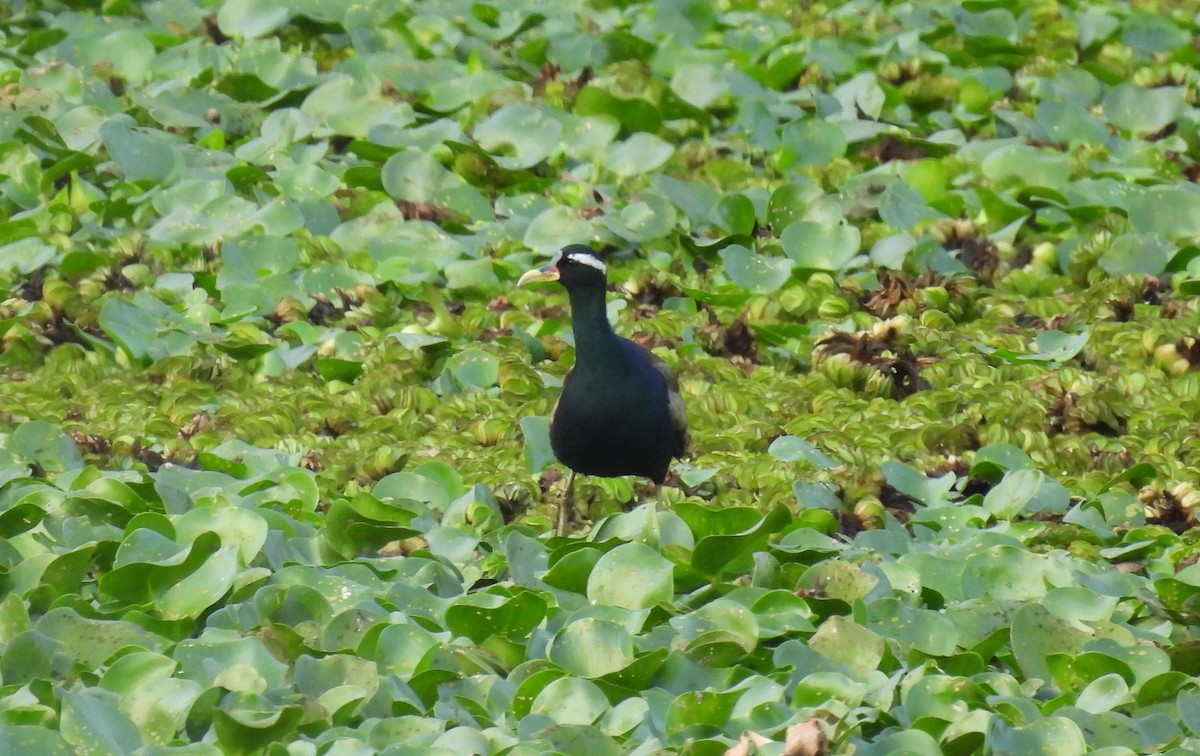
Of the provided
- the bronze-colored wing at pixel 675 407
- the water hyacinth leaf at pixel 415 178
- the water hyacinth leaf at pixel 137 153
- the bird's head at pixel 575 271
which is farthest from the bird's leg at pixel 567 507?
the water hyacinth leaf at pixel 137 153

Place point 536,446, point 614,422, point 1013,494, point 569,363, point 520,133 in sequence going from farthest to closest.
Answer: point 520,133 → point 569,363 → point 536,446 → point 614,422 → point 1013,494

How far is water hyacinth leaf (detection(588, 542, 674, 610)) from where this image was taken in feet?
16.9

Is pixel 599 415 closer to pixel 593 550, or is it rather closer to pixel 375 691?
pixel 593 550

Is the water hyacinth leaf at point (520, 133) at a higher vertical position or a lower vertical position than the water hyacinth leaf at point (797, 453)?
higher

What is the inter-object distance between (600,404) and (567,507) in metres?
0.34

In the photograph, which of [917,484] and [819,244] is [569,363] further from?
[917,484]

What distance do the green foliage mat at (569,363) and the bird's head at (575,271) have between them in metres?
0.57

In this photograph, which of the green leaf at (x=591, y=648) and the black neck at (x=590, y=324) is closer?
the green leaf at (x=591, y=648)

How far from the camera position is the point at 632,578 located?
519 centimetres

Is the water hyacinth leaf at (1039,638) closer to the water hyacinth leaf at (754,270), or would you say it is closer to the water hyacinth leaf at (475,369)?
the water hyacinth leaf at (475,369)

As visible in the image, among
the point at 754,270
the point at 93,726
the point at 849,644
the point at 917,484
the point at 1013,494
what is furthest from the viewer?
the point at 754,270

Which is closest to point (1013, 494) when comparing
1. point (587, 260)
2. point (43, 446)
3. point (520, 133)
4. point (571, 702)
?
point (587, 260)

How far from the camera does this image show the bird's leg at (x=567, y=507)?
6195 millimetres

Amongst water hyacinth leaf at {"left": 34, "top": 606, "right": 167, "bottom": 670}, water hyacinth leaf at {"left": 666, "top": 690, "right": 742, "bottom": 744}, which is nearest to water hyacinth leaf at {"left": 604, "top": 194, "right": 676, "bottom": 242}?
water hyacinth leaf at {"left": 34, "top": 606, "right": 167, "bottom": 670}
